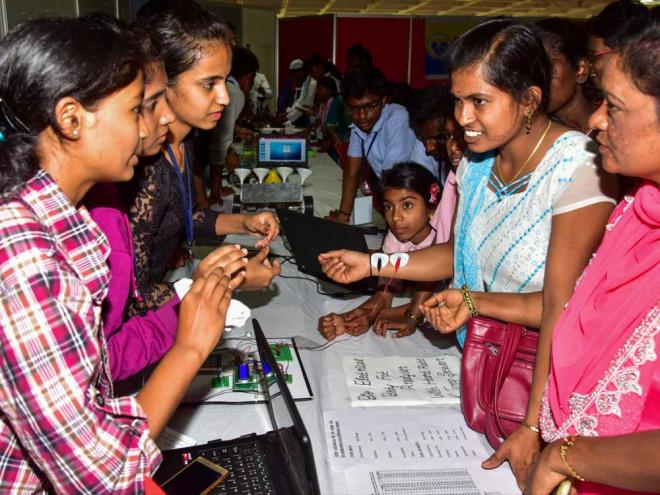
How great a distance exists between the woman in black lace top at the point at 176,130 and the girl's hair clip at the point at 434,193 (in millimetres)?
772

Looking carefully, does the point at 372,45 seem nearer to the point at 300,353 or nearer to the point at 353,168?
the point at 353,168

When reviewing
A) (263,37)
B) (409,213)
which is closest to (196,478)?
(409,213)

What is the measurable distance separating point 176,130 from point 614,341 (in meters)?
1.31

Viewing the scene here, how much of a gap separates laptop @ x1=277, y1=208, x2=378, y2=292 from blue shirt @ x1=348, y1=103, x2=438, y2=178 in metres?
0.99

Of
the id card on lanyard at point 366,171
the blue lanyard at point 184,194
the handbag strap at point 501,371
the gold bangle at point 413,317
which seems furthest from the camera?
the id card on lanyard at point 366,171

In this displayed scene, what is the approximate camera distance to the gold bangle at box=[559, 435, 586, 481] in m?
0.89

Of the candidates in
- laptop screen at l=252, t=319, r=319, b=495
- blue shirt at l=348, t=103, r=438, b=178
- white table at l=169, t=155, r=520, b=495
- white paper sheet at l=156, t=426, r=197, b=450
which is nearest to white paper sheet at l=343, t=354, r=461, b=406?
white table at l=169, t=155, r=520, b=495

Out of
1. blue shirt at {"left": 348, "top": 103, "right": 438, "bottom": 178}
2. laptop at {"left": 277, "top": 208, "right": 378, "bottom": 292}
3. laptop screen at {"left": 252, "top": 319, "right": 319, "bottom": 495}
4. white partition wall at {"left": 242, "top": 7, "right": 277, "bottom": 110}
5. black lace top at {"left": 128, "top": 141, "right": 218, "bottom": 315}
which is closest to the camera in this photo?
laptop screen at {"left": 252, "top": 319, "right": 319, "bottom": 495}

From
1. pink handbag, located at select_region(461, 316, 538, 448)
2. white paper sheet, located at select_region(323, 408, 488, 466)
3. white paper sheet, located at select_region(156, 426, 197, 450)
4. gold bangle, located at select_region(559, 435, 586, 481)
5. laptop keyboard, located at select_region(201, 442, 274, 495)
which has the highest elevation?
gold bangle, located at select_region(559, 435, 586, 481)

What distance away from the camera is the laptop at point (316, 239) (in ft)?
6.27

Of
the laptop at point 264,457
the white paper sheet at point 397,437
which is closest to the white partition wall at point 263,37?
the white paper sheet at point 397,437

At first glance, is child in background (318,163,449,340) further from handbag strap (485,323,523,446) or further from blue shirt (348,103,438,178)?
blue shirt (348,103,438,178)

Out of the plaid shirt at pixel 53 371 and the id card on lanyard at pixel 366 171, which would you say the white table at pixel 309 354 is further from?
→ the id card on lanyard at pixel 366 171

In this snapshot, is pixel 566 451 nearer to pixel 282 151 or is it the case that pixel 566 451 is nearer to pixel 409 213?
pixel 409 213
